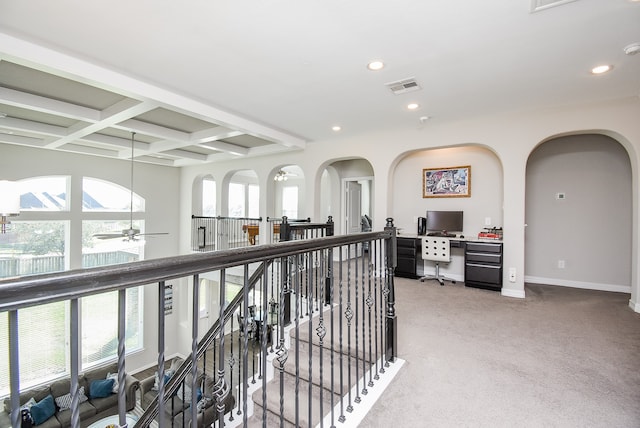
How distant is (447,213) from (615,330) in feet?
8.61

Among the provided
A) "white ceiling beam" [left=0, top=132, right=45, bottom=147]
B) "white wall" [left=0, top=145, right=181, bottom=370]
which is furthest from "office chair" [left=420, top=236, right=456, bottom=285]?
"white ceiling beam" [left=0, top=132, right=45, bottom=147]

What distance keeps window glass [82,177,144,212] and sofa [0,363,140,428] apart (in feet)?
12.2

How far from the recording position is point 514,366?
2488 millimetres

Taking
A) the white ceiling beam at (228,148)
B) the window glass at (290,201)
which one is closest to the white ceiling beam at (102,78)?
the white ceiling beam at (228,148)

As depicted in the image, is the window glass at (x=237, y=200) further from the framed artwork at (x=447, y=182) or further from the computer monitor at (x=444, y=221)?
the computer monitor at (x=444, y=221)

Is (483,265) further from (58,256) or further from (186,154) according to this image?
(58,256)

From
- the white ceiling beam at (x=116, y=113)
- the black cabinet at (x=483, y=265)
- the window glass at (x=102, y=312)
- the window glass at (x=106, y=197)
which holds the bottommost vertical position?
the window glass at (x=102, y=312)

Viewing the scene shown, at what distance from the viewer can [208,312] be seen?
9.08m

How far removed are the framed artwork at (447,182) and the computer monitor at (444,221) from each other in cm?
38

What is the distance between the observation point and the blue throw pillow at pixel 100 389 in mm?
5641

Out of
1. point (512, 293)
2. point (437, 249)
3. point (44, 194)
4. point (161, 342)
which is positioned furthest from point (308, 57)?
point (44, 194)

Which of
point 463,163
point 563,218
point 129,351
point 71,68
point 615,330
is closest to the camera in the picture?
point 71,68

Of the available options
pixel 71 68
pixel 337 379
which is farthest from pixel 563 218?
pixel 71 68

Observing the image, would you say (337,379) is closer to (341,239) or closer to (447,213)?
(341,239)
